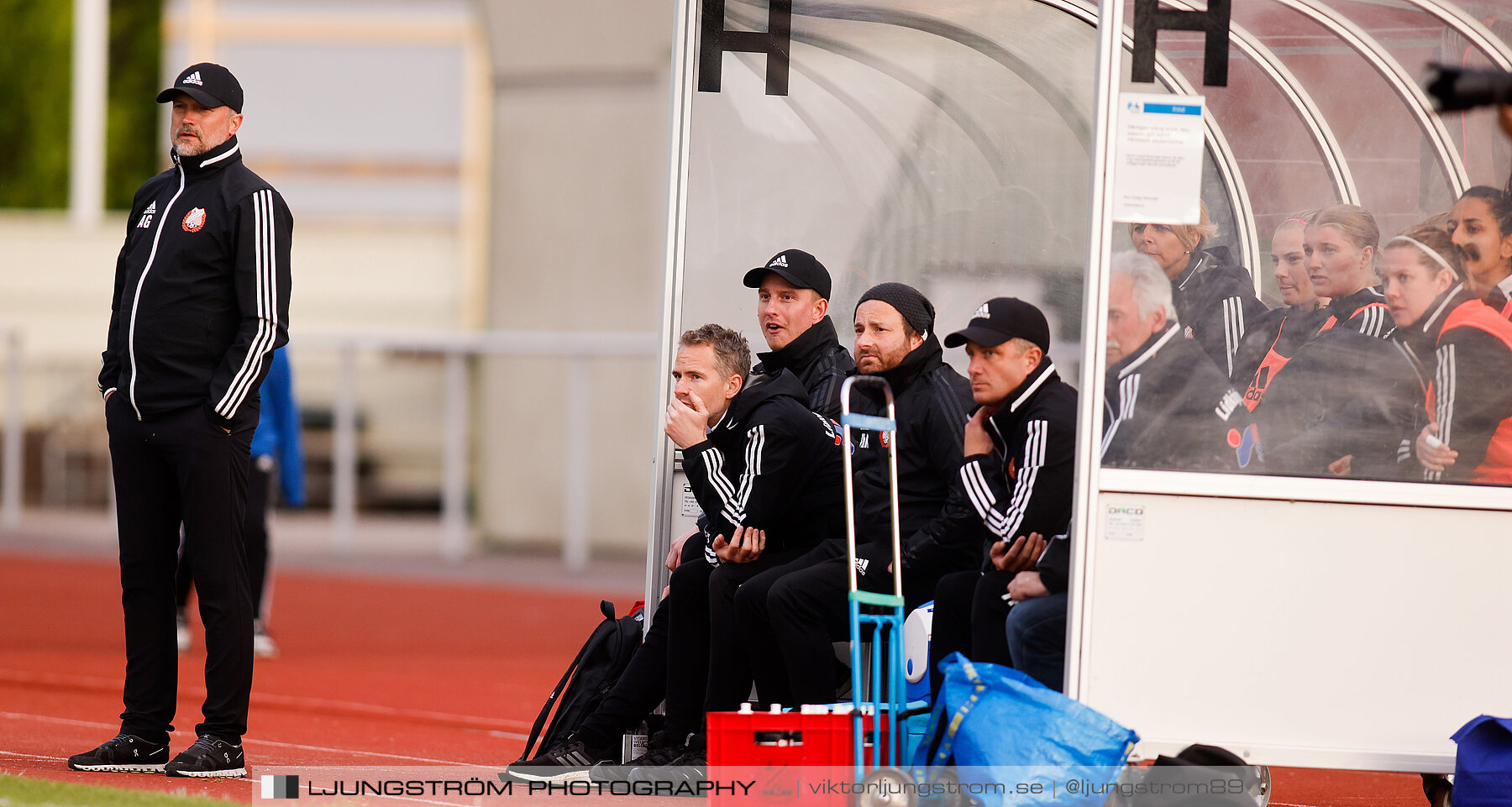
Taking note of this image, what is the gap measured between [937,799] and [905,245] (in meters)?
2.47

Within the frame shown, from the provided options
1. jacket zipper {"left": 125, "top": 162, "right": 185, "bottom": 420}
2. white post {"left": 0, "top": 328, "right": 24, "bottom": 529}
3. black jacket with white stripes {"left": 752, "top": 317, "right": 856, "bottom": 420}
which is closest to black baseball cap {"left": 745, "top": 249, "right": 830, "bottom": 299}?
black jacket with white stripes {"left": 752, "top": 317, "right": 856, "bottom": 420}

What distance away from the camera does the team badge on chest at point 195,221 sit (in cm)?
517

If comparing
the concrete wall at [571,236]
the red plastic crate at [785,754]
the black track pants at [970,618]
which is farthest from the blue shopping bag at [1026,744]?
the concrete wall at [571,236]

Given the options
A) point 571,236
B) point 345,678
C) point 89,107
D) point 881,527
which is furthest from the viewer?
point 89,107

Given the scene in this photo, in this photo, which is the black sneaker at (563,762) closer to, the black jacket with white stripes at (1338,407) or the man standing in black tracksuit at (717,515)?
the man standing in black tracksuit at (717,515)

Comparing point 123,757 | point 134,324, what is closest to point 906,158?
point 134,324

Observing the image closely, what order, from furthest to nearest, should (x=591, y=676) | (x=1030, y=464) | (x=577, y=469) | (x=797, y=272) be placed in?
(x=577, y=469), (x=797, y=272), (x=591, y=676), (x=1030, y=464)

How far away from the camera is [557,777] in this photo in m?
5.18

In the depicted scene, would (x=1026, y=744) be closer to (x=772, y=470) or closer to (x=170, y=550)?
(x=772, y=470)

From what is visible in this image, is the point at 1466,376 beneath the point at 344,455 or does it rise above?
above

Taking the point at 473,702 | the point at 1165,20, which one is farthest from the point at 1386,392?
the point at 473,702

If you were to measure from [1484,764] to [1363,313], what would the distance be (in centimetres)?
129

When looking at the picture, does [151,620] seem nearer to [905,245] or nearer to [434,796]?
[434,796]

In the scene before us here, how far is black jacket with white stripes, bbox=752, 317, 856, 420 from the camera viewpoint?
5.79m
